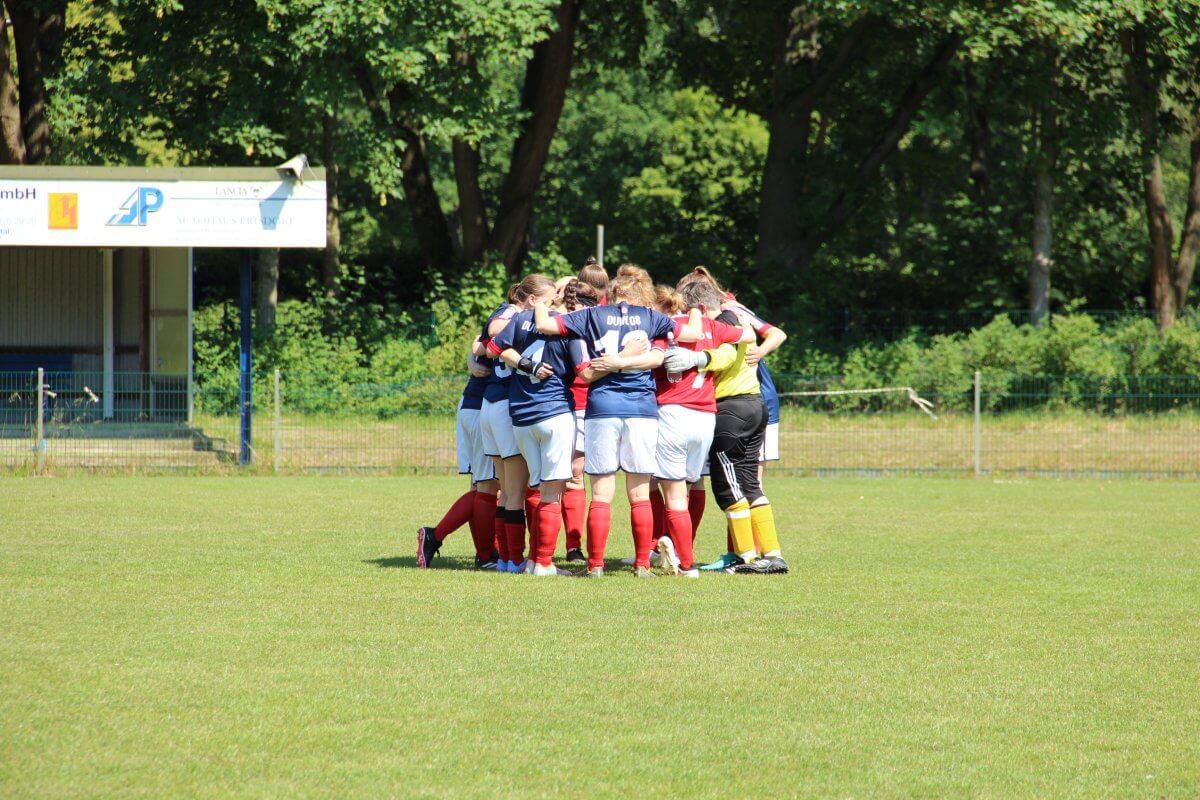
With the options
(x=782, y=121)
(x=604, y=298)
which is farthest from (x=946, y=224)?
(x=604, y=298)

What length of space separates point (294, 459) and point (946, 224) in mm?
19315

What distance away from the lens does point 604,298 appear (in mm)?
8820

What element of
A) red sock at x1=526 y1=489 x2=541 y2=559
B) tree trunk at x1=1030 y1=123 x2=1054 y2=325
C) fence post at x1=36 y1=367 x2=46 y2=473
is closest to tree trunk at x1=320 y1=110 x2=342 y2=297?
fence post at x1=36 y1=367 x2=46 y2=473

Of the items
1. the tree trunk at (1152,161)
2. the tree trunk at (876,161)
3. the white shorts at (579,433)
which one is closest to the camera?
the white shorts at (579,433)

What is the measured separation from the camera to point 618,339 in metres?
8.37

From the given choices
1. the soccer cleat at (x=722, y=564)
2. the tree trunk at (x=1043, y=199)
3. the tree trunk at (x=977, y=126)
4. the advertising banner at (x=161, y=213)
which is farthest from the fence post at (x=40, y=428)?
the tree trunk at (x=977, y=126)

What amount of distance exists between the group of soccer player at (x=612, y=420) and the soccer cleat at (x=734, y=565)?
2cm

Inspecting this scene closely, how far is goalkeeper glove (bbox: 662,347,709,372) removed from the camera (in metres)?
8.54

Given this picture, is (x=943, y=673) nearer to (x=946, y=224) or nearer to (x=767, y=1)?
(x=767, y=1)

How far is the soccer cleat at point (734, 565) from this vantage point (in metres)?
9.28

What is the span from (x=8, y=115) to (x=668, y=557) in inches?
797

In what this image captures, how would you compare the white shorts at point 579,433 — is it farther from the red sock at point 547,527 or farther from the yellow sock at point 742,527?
the yellow sock at point 742,527

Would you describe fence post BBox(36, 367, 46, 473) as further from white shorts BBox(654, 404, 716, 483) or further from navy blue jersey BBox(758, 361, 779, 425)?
white shorts BBox(654, 404, 716, 483)

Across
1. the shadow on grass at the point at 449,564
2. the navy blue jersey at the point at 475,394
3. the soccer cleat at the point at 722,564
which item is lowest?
the shadow on grass at the point at 449,564
